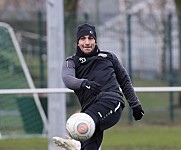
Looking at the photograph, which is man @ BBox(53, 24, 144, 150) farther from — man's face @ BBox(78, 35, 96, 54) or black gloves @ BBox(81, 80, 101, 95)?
black gloves @ BBox(81, 80, 101, 95)

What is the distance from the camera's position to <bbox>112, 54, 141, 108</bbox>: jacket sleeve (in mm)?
8344

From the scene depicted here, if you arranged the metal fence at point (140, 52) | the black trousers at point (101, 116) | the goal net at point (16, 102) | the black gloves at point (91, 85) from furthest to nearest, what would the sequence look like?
the metal fence at point (140, 52)
the goal net at point (16, 102)
the black trousers at point (101, 116)
the black gloves at point (91, 85)

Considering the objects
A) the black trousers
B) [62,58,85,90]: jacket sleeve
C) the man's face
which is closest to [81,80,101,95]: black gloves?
[62,58,85,90]: jacket sleeve

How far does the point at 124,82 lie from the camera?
8.41m

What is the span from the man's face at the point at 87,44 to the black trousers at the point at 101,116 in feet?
1.73

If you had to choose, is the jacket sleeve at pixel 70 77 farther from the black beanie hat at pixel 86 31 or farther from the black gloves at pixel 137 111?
the black gloves at pixel 137 111

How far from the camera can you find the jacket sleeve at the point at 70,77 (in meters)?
7.78

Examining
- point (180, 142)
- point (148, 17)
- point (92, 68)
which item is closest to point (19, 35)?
point (148, 17)

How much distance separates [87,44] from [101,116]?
0.72 metres

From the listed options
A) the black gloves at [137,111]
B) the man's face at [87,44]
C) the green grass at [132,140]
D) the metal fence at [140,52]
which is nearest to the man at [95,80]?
the man's face at [87,44]

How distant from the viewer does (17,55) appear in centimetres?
1622

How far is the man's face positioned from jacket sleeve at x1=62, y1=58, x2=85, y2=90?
0.63 feet

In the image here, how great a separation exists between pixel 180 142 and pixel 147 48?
6.01 meters

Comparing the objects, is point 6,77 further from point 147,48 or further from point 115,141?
point 147,48
